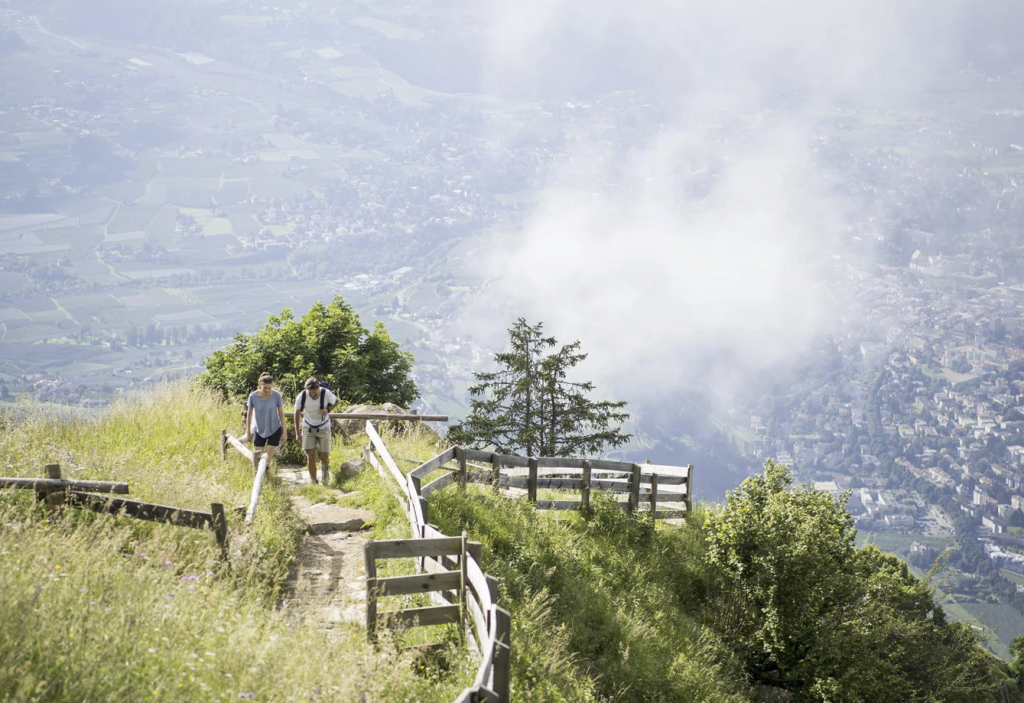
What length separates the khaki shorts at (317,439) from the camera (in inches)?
560

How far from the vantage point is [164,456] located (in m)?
13.3

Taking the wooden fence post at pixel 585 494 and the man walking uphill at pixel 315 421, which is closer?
the man walking uphill at pixel 315 421

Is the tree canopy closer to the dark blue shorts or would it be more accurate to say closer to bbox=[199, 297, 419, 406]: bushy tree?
bbox=[199, 297, 419, 406]: bushy tree

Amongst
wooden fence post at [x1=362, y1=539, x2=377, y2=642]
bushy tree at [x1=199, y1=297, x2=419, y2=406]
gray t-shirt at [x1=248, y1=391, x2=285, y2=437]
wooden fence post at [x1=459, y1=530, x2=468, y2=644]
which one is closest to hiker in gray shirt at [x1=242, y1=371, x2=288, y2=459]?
gray t-shirt at [x1=248, y1=391, x2=285, y2=437]

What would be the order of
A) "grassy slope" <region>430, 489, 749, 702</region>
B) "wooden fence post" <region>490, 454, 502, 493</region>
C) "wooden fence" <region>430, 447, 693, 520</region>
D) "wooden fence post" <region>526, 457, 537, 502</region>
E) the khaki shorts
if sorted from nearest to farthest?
"grassy slope" <region>430, 489, 749, 702</region>
the khaki shorts
"wooden fence" <region>430, 447, 693, 520</region>
"wooden fence post" <region>490, 454, 502, 493</region>
"wooden fence post" <region>526, 457, 537, 502</region>

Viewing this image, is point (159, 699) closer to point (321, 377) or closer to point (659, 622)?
point (659, 622)

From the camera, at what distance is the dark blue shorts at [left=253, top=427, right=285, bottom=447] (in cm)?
1362

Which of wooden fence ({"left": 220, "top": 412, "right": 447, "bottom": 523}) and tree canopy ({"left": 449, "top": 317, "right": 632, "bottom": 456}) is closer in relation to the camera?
wooden fence ({"left": 220, "top": 412, "right": 447, "bottom": 523})

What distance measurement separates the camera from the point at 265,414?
13594 millimetres

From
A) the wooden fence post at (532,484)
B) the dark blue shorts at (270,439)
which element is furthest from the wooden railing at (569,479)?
the dark blue shorts at (270,439)

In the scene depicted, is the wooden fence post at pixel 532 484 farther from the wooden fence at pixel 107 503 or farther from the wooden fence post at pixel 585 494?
the wooden fence at pixel 107 503

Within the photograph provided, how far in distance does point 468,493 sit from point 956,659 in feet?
71.3

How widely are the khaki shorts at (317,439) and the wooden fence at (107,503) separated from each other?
5.37 m

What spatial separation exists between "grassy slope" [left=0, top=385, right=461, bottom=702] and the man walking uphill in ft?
12.6
